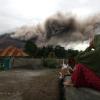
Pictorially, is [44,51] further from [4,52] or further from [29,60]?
[29,60]

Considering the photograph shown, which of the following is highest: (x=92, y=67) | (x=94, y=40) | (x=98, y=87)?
(x=94, y=40)

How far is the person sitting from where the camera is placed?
509 centimetres

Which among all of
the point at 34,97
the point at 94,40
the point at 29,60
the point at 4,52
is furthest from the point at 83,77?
the point at 4,52

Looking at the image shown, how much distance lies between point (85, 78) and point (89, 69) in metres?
0.18

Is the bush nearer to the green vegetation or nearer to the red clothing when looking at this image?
the green vegetation

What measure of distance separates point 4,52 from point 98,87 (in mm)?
26904

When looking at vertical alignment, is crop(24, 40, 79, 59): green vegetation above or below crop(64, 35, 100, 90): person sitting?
above

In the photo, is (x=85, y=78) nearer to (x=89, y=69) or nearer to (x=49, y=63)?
(x=89, y=69)

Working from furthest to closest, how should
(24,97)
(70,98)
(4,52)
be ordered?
1. (4,52)
2. (24,97)
3. (70,98)

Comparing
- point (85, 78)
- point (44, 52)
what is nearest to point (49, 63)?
point (44, 52)

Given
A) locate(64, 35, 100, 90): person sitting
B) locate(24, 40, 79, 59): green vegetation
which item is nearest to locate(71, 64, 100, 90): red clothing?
locate(64, 35, 100, 90): person sitting

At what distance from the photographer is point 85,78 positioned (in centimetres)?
524

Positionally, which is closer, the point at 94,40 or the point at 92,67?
the point at 92,67

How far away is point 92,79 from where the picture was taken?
5.12 meters
